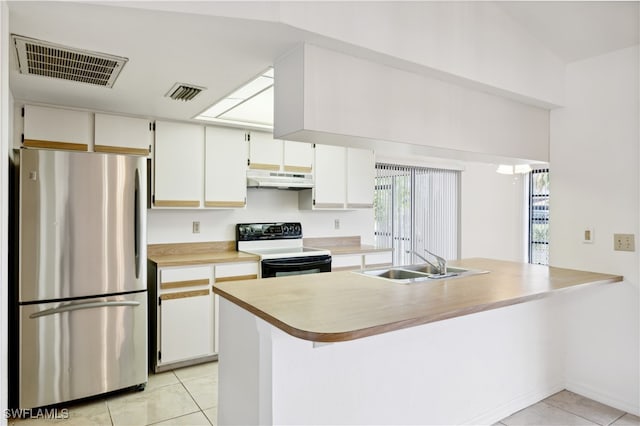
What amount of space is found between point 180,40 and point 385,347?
182cm

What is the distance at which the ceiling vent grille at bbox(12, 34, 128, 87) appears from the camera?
6.59 ft

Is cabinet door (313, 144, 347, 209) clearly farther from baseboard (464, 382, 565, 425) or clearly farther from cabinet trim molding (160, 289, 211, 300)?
baseboard (464, 382, 565, 425)

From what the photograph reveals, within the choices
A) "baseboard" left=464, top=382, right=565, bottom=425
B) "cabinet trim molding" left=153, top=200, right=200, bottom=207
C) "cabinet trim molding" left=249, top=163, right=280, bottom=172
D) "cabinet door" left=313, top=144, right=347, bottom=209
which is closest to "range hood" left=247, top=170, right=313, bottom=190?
"cabinet trim molding" left=249, top=163, right=280, bottom=172

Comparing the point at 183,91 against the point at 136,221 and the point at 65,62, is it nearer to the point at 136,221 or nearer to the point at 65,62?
the point at 65,62

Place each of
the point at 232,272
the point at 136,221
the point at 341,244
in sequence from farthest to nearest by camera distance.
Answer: the point at 341,244, the point at 232,272, the point at 136,221

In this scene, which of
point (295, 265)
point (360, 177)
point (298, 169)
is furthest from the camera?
point (360, 177)

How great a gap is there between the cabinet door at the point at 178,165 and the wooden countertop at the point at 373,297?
1.58m

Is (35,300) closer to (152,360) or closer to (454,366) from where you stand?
(152,360)

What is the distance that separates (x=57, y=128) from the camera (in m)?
3.04

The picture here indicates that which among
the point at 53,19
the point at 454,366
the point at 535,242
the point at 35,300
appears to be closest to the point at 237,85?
the point at 53,19

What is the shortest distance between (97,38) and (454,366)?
2.55 meters

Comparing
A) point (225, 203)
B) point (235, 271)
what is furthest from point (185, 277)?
point (225, 203)

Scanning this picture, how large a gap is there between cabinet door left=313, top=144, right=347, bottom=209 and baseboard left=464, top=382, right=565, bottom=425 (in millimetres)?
2451

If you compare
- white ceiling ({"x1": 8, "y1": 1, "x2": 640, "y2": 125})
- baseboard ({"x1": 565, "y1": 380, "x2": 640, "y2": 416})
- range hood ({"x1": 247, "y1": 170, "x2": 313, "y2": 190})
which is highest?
white ceiling ({"x1": 8, "y1": 1, "x2": 640, "y2": 125})
